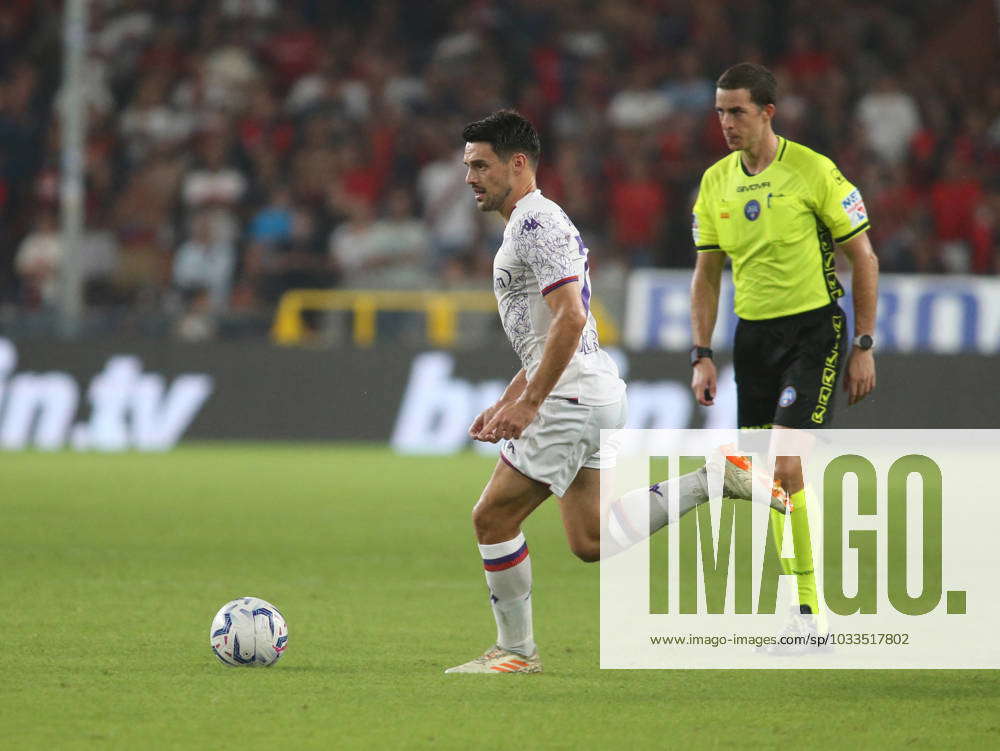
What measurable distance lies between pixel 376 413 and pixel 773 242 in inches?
453

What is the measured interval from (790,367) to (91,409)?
12314 millimetres

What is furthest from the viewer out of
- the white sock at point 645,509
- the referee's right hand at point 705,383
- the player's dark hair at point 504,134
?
the referee's right hand at point 705,383

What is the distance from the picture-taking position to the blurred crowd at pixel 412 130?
19891 mm

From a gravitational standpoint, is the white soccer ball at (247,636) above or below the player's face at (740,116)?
below

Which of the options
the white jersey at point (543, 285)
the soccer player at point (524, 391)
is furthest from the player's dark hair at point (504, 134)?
the white jersey at point (543, 285)

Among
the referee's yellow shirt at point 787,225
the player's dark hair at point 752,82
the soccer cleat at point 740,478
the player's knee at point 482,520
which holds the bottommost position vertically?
the player's knee at point 482,520

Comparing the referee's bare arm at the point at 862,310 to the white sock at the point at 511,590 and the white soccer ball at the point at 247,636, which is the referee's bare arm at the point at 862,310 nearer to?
the white sock at the point at 511,590

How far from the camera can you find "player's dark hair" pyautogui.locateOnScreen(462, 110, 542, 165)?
20.5 feet

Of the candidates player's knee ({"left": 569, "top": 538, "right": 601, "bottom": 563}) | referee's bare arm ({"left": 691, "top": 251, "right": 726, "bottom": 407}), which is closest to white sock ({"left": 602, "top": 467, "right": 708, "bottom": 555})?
→ player's knee ({"left": 569, "top": 538, "right": 601, "bottom": 563})

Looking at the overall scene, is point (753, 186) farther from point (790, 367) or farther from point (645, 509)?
point (645, 509)

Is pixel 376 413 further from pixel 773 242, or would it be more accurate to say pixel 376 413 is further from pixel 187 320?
pixel 773 242

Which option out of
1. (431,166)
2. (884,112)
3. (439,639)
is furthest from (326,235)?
(439,639)

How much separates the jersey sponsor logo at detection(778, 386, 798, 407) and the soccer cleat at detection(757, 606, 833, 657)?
78 cm

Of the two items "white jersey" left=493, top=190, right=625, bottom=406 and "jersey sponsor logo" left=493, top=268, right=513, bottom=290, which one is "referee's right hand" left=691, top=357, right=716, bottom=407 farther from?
"jersey sponsor logo" left=493, top=268, right=513, bottom=290
